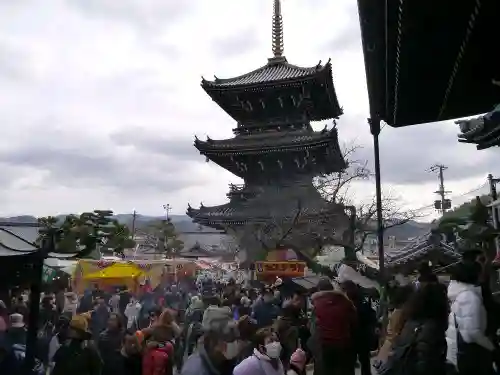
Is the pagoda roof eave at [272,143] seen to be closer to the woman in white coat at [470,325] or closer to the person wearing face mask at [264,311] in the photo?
the person wearing face mask at [264,311]

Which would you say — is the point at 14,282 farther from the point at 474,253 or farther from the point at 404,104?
the point at 404,104

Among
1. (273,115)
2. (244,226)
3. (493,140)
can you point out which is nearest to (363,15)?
(493,140)

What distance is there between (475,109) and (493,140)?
5.01 ft

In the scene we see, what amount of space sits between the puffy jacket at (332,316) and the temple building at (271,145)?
19.5 meters

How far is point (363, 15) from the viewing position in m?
4.77

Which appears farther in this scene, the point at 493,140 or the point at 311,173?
the point at 311,173

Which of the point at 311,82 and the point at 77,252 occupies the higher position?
the point at 311,82

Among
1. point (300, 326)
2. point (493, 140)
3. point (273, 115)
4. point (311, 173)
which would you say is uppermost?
point (273, 115)

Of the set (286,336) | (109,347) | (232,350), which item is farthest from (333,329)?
(109,347)

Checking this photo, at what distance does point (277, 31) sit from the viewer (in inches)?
1267

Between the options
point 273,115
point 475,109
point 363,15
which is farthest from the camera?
point 273,115

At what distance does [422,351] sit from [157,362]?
2509 millimetres

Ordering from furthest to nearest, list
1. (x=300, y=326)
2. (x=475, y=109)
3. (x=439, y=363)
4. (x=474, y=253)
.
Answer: (x=475, y=109) < (x=300, y=326) < (x=474, y=253) < (x=439, y=363)

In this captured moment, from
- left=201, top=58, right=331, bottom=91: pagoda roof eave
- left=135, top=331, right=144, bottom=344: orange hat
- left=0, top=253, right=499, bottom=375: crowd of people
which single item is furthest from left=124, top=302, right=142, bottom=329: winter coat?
left=201, top=58, right=331, bottom=91: pagoda roof eave
